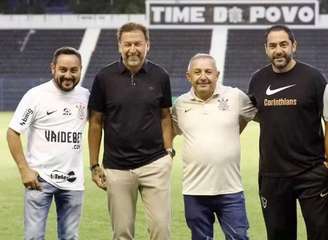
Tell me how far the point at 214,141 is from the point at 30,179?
52.4 inches

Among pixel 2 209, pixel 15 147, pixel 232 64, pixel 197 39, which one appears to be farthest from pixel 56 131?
pixel 197 39

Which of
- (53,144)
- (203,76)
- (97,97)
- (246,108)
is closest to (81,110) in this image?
(97,97)

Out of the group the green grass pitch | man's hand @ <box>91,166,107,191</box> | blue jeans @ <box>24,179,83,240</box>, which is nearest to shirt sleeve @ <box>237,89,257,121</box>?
man's hand @ <box>91,166,107,191</box>

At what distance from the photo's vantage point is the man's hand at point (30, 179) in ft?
18.7

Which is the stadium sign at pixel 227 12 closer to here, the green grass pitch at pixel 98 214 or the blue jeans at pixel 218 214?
the green grass pitch at pixel 98 214

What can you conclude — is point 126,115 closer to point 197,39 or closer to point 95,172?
point 95,172

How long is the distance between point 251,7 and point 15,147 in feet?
139

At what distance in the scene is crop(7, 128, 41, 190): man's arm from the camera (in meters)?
5.70

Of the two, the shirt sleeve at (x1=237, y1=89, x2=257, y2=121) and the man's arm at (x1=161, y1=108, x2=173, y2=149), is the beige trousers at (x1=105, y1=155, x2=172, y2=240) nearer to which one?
the man's arm at (x1=161, y1=108, x2=173, y2=149)

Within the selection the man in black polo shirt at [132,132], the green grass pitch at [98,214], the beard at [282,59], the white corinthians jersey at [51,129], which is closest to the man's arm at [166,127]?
the man in black polo shirt at [132,132]

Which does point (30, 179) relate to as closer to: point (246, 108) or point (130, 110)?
point (130, 110)

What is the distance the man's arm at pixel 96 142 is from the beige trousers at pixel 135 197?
88 millimetres

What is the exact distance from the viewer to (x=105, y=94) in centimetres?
582

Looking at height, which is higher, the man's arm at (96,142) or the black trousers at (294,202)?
the man's arm at (96,142)
